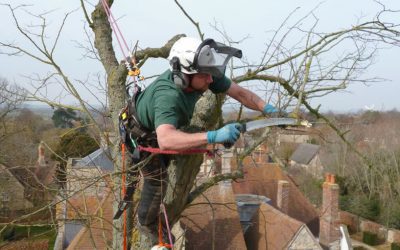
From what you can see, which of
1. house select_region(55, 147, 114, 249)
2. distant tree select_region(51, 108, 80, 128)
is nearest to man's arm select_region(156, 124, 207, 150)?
house select_region(55, 147, 114, 249)

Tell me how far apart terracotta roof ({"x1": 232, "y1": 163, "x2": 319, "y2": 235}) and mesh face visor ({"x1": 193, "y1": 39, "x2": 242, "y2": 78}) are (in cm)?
1331

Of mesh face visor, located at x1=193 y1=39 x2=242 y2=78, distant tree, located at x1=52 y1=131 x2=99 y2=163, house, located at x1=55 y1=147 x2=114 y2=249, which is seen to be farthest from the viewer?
distant tree, located at x1=52 y1=131 x2=99 y2=163

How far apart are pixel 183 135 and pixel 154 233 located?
67.0 inches

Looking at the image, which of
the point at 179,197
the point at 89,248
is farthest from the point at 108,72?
the point at 89,248

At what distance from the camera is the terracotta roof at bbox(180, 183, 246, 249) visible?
1113cm

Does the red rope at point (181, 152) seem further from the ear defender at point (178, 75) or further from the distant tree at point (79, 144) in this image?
the distant tree at point (79, 144)

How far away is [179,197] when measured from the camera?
4.17m

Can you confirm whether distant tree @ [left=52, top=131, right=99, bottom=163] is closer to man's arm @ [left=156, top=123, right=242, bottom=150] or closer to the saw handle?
man's arm @ [left=156, top=123, right=242, bottom=150]

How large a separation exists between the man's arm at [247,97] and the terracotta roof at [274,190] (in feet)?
41.4

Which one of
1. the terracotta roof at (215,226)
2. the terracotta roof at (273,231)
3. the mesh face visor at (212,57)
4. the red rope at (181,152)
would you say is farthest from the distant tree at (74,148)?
the terracotta roof at (273,231)

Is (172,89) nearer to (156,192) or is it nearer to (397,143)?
(156,192)

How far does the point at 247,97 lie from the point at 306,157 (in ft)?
129

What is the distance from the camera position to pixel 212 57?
9.98 feet

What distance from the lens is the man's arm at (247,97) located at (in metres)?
3.74
